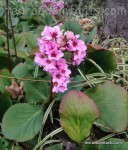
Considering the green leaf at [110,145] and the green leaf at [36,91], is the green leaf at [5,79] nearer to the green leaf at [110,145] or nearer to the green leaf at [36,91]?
the green leaf at [36,91]

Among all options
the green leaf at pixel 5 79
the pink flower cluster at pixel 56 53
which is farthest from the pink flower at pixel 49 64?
the green leaf at pixel 5 79

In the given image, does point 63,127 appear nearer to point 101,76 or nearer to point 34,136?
point 34,136

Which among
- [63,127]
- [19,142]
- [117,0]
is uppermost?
[117,0]

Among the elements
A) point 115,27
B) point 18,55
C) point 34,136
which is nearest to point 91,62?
point 18,55

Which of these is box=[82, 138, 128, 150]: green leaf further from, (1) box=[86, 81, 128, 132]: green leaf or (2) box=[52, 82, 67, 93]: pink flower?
(2) box=[52, 82, 67, 93]: pink flower

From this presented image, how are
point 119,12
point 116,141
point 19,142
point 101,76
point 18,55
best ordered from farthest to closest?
point 119,12 → point 18,55 → point 101,76 → point 19,142 → point 116,141

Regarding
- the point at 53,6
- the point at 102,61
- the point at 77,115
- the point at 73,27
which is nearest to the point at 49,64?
the point at 77,115
